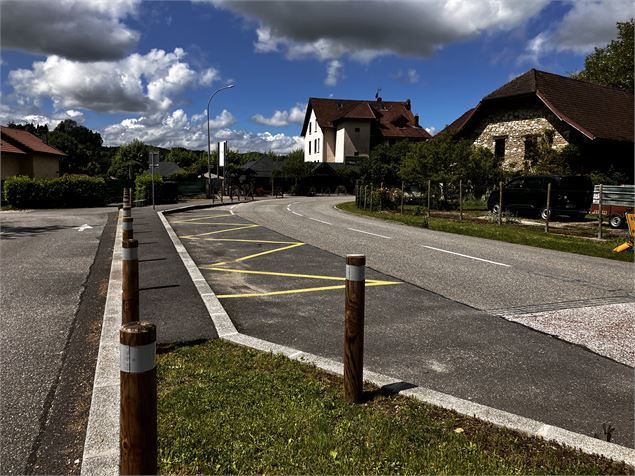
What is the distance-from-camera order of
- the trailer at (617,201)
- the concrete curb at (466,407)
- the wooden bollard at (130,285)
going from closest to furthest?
1. the concrete curb at (466,407)
2. the wooden bollard at (130,285)
3. the trailer at (617,201)

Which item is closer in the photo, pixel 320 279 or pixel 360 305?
pixel 360 305

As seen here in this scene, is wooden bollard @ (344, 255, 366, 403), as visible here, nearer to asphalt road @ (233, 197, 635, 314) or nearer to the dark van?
asphalt road @ (233, 197, 635, 314)

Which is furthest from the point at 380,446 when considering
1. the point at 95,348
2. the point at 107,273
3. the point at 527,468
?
the point at 107,273

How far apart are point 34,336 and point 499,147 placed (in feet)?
107

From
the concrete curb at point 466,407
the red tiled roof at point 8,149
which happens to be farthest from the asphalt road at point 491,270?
the red tiled roof at point 8,149

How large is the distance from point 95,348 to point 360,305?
2.71m

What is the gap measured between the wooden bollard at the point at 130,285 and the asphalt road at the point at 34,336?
658 millimetres

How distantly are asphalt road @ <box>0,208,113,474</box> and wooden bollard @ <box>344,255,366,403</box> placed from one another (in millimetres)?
1733

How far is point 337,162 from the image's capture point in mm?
64625

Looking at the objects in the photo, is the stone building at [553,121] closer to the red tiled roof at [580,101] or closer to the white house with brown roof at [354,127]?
the red tiled roof at [580,101]

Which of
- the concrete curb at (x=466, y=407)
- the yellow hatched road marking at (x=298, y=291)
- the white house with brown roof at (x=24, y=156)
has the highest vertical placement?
the white house with brown roof at (x=24, y=156)

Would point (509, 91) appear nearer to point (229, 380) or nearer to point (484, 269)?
point (484, 269)

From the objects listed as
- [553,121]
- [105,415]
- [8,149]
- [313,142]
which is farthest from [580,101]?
[313,142]

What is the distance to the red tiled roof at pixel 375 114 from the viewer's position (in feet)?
214
